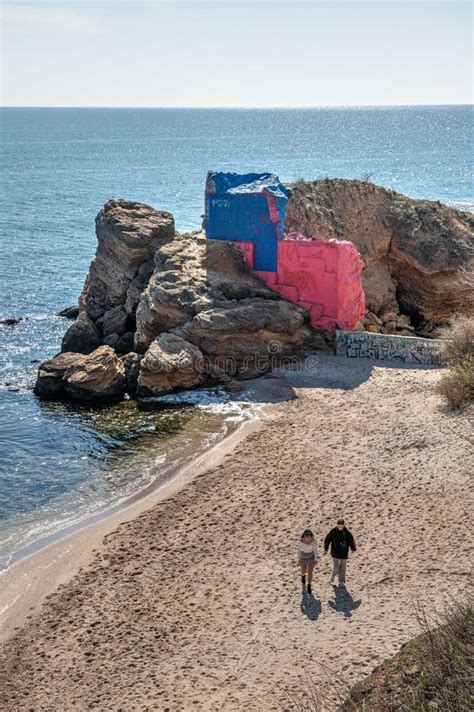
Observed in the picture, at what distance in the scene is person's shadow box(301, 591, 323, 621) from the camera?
1266cm

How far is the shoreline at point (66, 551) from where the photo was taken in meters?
14.2

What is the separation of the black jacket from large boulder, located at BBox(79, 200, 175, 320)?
51.3 feet

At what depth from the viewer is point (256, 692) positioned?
438 inches

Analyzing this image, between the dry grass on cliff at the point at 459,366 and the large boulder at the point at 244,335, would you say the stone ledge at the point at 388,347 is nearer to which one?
the dry grass on cliff at the point at 459,366

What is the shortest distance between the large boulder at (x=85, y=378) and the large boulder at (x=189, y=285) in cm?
167

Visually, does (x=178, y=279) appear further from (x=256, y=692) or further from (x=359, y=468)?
(x=256, y=692)

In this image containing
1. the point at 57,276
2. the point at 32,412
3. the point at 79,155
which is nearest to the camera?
the point at 32,412

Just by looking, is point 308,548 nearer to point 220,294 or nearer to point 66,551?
point 66,551

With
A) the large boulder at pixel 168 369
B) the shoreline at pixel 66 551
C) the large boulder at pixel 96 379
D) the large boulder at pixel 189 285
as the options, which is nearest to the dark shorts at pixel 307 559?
the shoreline at pixel 66 551

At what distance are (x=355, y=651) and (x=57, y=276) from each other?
1287 inches

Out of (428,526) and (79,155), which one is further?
(79,155)

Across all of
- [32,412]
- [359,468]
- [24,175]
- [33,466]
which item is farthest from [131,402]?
[24,175]

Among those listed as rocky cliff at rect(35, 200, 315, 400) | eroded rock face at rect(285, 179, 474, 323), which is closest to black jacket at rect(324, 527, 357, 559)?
rocky cliff at rect(35, 200, 315, 400)

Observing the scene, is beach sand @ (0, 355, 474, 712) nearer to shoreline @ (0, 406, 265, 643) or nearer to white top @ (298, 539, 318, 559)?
shoreline @ (0, 406, 265, 643)
